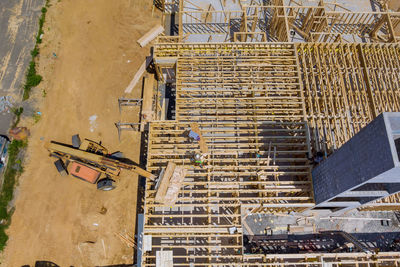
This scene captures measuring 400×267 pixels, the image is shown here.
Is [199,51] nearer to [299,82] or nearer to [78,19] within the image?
[299,82]

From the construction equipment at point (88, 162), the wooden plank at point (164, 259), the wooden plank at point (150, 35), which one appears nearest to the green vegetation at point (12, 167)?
the construction equipment at point (88, 162)

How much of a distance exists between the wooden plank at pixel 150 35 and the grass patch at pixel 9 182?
1134 centimetres

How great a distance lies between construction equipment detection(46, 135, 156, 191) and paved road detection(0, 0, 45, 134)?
5.09 metres

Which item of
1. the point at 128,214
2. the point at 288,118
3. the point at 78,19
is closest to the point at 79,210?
the point at 128,214

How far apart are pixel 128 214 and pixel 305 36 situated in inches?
745

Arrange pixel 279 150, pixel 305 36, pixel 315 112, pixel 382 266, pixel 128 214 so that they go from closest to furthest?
pixel 382 266, pixel 279 150, pixel 315 112, pixel 128 214, pixel 305 36

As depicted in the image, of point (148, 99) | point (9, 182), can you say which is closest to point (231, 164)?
point (148, 99)

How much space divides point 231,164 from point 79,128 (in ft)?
36.9

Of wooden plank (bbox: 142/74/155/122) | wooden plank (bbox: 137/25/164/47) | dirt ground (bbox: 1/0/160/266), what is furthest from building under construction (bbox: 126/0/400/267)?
wooden plank (bbox: 137/25/164/47)

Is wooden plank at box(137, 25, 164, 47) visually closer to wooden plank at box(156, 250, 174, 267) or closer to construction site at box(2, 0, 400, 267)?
construction site at box(2, 0, 400, 267)

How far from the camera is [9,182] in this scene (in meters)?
15.8

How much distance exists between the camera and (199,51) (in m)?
15.5

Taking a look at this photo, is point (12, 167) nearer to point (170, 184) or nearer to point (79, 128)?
point (79, 128)

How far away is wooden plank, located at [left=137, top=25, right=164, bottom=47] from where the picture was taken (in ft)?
63.7
